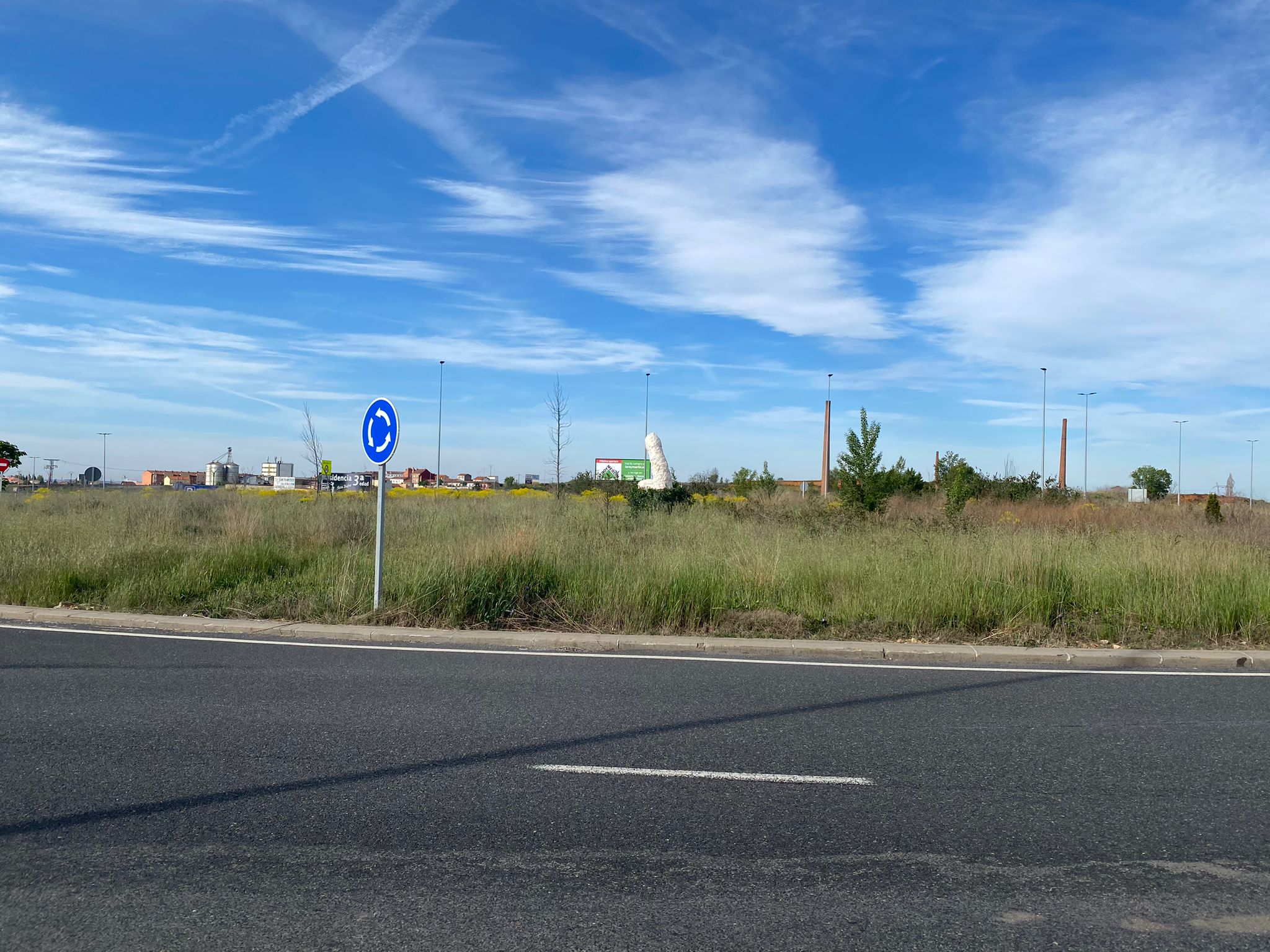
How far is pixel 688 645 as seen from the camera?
9750mm

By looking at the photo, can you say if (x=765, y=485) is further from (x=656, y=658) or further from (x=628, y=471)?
(x=656, y=658)

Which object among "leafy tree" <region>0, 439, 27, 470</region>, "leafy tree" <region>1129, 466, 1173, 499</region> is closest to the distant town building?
"leafy tree" <region>0, 439, 27, 470</region>

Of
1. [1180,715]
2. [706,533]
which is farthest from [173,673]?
[706,533]

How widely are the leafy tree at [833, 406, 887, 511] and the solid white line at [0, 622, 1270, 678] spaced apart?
1879 cm

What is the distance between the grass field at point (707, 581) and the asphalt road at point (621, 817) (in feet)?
9.35

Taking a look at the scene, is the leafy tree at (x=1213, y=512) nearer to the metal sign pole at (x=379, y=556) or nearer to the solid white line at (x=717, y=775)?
the metal sign pole at (x=379, y=556)

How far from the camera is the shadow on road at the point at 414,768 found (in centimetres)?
448

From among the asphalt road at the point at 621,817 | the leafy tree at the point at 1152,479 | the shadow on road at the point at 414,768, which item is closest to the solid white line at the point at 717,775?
the asphalt road at the point at 621,817

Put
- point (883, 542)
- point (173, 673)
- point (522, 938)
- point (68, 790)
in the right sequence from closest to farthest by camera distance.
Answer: point (522, 938), point (68, 790), point (173, 673), point (883, 542)

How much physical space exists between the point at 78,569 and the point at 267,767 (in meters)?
9.27

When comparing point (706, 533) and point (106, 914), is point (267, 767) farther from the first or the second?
point (706, 533)

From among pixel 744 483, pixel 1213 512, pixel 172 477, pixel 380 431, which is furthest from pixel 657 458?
pixel 172 477

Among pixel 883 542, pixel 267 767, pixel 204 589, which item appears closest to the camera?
pixel 267 767

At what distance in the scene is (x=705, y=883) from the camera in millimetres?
3842
